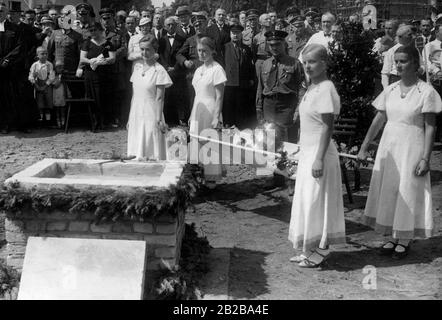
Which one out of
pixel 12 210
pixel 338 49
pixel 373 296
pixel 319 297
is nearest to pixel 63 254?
pixel 12 210

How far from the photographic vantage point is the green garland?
16.0ft

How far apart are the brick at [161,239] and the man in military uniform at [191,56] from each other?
6.45m

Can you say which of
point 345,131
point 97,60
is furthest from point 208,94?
point 97,60

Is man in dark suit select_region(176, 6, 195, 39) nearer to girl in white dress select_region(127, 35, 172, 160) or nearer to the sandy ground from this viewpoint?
the sandy ground

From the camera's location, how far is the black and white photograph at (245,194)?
4.92 meters

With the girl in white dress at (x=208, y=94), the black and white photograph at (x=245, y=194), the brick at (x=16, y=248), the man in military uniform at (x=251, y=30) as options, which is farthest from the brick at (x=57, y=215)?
the man in military uniform at (x=251, y=30)

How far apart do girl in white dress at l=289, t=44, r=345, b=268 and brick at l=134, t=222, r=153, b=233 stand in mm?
1429

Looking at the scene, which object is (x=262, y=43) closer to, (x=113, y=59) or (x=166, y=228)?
(x=113, y=59)

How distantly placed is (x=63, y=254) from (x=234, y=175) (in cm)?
511

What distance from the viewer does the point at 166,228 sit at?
16.6 ft

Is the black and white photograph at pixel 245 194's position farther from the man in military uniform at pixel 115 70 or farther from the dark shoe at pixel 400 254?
the man in military uniform at pixel 115 70

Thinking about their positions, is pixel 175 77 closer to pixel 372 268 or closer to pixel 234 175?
pixel 234 175

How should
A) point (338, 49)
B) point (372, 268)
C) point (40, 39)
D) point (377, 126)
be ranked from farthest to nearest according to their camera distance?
1. point (40, 39)
2. point (338, 49)
3. point (377, 126)
4. point (372, 268)
